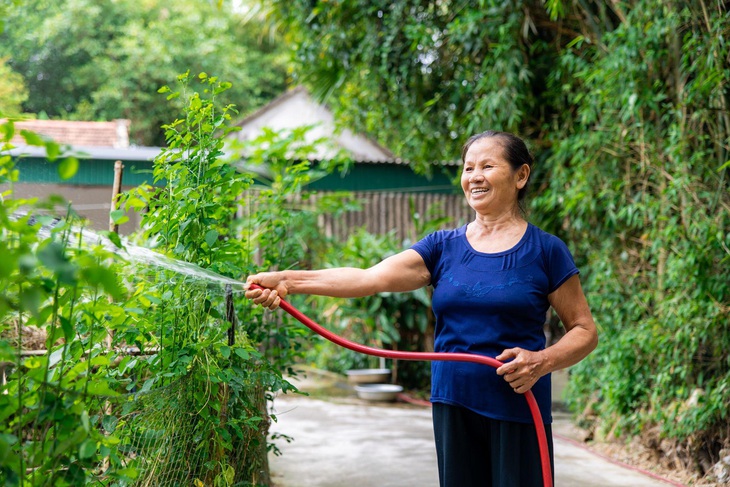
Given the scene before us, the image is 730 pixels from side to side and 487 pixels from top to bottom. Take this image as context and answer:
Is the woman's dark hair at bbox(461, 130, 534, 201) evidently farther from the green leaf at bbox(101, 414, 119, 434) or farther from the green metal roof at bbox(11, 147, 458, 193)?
the green metal roof at bbox(11, 147, 458, 193)

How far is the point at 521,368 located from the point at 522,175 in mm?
634

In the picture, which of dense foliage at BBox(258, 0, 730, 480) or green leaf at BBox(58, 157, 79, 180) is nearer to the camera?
green leaf at BBox(58, 157, 79, 180)

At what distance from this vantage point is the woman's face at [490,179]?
2.45 m

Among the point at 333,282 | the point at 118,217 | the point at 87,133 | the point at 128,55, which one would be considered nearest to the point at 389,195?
the point at 333,282

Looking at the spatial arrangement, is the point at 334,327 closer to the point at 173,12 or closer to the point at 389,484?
the point at 389,484

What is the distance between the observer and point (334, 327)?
7.77 meters

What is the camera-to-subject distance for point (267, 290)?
239cm

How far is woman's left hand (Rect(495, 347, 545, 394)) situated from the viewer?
222 centimetres

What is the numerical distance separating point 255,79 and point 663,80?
1980cm

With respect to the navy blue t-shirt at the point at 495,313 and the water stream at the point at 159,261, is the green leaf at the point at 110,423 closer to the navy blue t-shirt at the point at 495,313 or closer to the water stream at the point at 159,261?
the water stream at the point at 159,261

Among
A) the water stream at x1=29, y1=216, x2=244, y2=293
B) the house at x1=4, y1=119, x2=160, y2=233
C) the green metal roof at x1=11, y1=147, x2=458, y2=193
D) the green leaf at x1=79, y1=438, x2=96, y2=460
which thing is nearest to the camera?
the green leaf at x1=79, y1=438, x2=96, y2=460

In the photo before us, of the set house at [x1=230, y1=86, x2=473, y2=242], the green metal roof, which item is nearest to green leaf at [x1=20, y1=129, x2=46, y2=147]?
the green metal roof

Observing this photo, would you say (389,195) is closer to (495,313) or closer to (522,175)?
(522,175)

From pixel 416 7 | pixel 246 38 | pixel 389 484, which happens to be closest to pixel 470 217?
pixel 416 7
